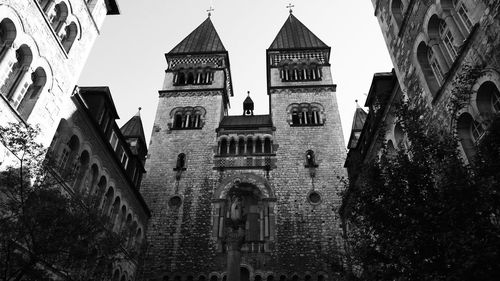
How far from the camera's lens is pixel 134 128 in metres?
28.3

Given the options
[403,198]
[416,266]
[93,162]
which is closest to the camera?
[416,266]

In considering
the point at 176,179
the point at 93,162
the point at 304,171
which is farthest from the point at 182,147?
the point at 93,162

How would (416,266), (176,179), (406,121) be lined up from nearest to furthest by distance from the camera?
(416,266)
(406,121)
(176,179)

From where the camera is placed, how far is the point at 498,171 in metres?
5.45

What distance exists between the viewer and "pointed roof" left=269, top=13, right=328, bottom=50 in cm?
3541

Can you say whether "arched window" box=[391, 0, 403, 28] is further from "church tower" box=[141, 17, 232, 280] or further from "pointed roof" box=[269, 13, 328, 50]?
"pointed roof" box=[269, 13, 328, 50]

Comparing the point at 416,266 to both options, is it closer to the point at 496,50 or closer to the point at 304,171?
the point at 496,50

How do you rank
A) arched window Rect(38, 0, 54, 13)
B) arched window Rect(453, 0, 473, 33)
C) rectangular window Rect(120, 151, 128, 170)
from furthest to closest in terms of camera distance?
rectangular window Rect(120, 151, 128, 170), arched window Rect(38, 0, 54, 13), arched window Rect(453, 0, 473, 33)

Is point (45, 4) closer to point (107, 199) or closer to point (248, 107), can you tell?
point (107, 199)

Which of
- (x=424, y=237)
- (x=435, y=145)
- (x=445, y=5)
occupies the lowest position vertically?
(x=424, y=237)

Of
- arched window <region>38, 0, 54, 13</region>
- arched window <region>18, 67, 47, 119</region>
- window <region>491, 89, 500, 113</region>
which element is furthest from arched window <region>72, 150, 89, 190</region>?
window <region>491, 89, 500, 113</region>

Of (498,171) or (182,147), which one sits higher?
(182,147)

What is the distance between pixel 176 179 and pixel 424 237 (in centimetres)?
2193

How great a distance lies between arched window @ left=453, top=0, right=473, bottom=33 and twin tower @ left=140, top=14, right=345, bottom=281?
12.1 m
